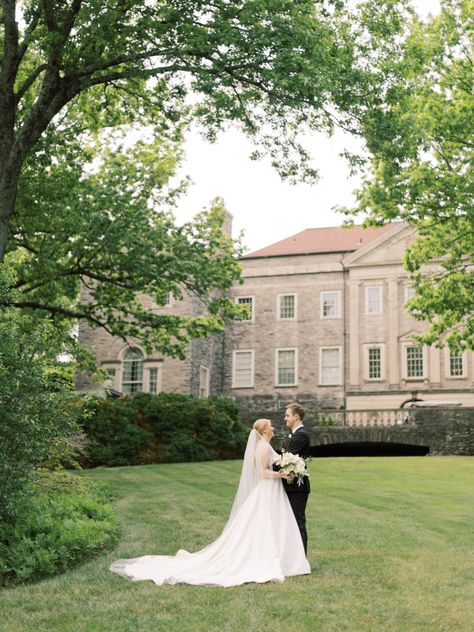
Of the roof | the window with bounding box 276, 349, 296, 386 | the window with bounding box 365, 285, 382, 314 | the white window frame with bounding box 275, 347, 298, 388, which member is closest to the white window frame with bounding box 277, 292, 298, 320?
the white window frame with bounding box 275, 347, 298, 388

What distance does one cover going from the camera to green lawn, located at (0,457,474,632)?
23.9 feet

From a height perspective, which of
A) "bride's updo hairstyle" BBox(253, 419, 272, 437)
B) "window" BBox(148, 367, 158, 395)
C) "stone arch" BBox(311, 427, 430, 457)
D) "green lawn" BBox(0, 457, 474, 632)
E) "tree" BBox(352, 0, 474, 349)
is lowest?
"green lawn" BBox(0, 457, 474, 632)

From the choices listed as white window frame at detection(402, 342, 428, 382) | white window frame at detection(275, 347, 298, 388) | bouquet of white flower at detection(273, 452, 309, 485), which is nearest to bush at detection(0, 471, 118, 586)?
bouquet of white flower at detection(273, 452, 309, 485)

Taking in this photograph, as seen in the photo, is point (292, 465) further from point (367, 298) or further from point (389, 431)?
point (367, 298)

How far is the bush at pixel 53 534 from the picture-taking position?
930 cm

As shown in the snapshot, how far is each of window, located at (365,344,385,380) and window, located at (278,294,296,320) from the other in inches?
218

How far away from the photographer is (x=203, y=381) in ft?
160

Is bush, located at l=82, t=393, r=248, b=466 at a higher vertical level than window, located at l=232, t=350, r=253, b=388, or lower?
lower

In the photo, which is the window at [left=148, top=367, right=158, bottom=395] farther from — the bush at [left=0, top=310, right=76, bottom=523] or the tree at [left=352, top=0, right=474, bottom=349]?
the bush at [left=0, top=310, right=76, bottom=523]

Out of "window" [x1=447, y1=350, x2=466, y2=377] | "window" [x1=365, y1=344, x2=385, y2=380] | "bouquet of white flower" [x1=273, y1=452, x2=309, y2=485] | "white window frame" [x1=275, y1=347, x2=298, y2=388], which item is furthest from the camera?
"white window frame" [x1=275, y1=347, x2=298, y2=388]

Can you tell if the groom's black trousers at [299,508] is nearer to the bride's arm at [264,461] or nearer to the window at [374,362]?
the bride's arm at [264,461]

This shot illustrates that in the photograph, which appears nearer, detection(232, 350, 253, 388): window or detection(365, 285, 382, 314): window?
detection(365, 285, 382, 314): window

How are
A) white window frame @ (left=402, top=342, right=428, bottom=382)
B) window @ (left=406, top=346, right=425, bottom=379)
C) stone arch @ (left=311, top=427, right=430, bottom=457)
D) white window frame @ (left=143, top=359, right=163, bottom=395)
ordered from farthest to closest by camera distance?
window @ (left=406, top=346, right=425, bottom=379) → white window frame @ (left=402, top=342, right=428, bottom=382) → white window frame @ (left=143, top=359, right=163, bottom=395) → stone arch @ (left=311, top=427, right=430, bottom=457)

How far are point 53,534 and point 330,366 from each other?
40976mm
